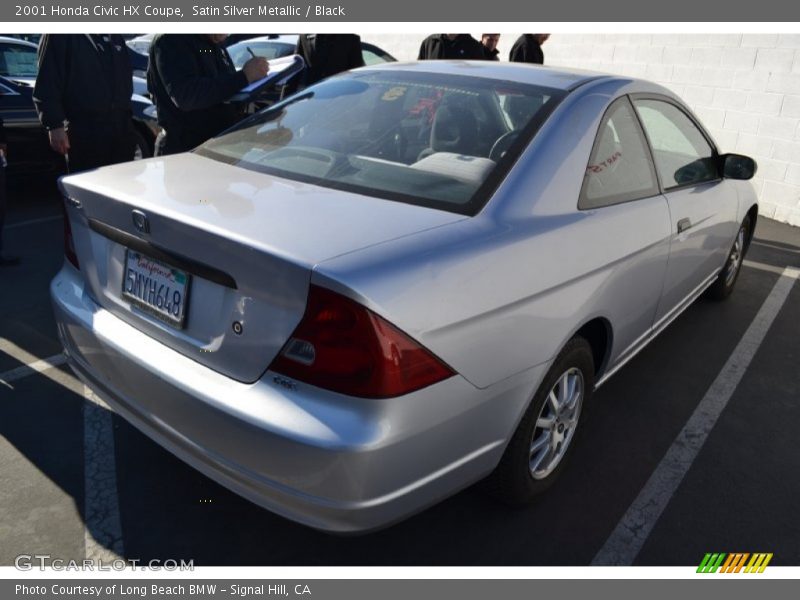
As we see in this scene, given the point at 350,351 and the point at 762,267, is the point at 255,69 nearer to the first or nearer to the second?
the point at 350,351

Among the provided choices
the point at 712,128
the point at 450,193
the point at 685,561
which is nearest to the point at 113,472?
the point at 450,193

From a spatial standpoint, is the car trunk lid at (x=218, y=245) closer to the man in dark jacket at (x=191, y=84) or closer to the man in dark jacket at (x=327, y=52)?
the man in dark jacket at (x=191, y=84)

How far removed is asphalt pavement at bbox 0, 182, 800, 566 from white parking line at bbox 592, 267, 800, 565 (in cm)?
2

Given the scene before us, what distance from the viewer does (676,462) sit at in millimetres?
3021

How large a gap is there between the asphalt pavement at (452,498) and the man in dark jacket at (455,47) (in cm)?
395

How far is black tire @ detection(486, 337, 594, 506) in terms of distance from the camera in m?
2.38

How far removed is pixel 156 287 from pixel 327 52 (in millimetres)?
4120

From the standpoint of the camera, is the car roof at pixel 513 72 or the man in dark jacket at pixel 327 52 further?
the man in dark jacket at pixel 327 52

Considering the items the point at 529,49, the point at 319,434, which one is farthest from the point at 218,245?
the point at 529,49

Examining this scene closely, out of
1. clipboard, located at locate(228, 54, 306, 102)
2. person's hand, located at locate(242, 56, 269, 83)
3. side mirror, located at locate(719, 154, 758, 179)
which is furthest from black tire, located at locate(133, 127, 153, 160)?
side mirror, located at locate(719, 154, 758, 179)

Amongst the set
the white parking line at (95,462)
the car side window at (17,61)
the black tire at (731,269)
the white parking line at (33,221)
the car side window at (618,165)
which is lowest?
the white parking line at (33,221)

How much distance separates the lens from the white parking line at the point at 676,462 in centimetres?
247

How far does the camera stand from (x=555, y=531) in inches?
99.2

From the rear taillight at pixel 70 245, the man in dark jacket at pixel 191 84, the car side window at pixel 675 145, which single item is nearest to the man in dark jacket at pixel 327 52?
the man in dark jacket at pixel 191 84
